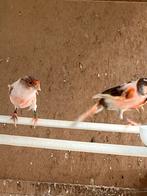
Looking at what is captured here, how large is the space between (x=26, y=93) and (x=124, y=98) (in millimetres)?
308

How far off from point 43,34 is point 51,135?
325 millimetres

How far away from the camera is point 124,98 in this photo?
1.34m

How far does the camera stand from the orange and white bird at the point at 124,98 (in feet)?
4.36

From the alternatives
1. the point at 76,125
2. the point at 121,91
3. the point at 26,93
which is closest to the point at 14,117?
the point at 26,93

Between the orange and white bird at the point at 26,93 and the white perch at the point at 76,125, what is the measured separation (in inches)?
0.9

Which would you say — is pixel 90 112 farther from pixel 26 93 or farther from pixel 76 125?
pixel 26 93

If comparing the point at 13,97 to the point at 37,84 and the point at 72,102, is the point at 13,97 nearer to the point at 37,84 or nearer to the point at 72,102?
the point at 37,84

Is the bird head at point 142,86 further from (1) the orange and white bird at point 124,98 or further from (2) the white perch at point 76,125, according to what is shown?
(2) the white perch at point 76,125

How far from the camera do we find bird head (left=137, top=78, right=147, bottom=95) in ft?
4.35

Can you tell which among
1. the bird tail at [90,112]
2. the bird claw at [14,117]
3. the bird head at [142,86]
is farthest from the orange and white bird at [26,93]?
the bird head at [142,86]

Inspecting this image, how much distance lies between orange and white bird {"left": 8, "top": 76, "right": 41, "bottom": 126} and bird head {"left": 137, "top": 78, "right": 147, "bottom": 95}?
316 mm

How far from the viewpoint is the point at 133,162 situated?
1330mm

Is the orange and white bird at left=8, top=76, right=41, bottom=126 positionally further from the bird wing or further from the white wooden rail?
the bird wing

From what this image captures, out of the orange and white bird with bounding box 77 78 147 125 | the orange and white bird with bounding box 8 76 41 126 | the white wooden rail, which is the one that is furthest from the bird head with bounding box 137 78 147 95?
the orange and white bird with bounding box 8 76 41 126
